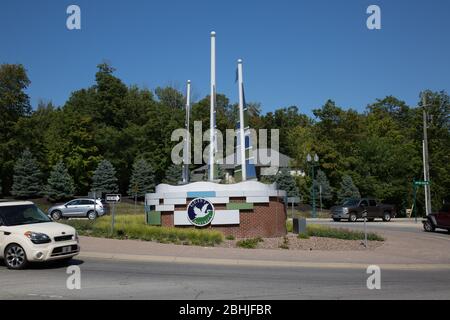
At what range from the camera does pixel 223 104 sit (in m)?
103

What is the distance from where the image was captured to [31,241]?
491 inches

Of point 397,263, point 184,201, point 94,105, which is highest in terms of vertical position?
point 94,105

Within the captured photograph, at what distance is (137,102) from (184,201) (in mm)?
57188

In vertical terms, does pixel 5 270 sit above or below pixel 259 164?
below

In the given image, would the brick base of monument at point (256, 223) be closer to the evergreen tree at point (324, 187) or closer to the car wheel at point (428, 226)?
the car wheel at point (428, 226)

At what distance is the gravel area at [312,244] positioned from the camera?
19.5m

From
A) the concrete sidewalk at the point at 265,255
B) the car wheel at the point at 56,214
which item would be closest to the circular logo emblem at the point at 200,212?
the concrete sidewalk at the point at 265,255

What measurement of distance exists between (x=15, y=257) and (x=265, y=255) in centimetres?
769

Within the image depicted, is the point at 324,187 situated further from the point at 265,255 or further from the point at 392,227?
the point at 265,255

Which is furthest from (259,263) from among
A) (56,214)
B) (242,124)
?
(56,214)

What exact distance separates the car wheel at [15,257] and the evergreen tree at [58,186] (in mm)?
43438

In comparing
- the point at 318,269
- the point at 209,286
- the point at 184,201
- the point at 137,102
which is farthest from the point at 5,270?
the point at 137,102

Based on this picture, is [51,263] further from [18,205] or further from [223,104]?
[223,104]
